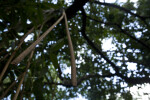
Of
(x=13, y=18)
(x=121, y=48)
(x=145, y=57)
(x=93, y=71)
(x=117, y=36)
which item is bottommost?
(x=93, y=71)

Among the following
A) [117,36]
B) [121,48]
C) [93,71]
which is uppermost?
[117,36]

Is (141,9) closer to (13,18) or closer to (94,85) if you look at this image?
(94,85)

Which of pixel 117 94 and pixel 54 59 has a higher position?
pixel 54 59

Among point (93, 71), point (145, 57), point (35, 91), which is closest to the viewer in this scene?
point (35, 91)

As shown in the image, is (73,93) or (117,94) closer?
(117,94)

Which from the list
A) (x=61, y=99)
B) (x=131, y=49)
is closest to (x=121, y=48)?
(x=131, y=49)

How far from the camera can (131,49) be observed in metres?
2.86

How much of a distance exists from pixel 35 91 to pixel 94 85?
2316 mm

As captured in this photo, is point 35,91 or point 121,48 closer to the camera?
point 35,91

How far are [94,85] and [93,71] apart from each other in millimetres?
300

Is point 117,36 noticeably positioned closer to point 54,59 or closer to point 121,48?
point 121,48

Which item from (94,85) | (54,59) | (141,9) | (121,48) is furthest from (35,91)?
(141,9)

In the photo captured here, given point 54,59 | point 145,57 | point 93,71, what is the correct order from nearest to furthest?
point 54,59
point 145,57
point 93,71

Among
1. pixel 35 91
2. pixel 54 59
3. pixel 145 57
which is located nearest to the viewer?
pixel 54 59
